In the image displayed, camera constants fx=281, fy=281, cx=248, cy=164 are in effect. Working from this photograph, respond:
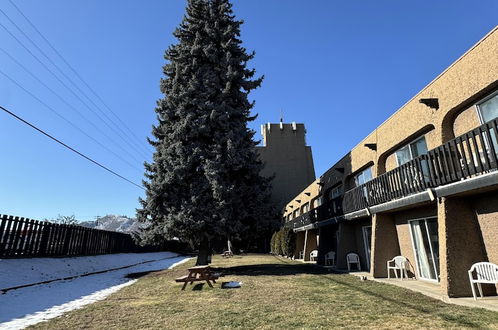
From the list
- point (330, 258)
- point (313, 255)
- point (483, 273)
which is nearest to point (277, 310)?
point (483, 273)

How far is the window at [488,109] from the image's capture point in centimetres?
716

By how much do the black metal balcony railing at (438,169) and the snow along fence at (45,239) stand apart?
15.1m

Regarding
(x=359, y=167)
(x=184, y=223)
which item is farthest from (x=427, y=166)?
(x=184, y=223)

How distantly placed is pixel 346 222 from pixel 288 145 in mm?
30884

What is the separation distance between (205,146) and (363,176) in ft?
28.4

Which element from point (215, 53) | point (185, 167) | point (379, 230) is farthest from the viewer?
point (215, 53)

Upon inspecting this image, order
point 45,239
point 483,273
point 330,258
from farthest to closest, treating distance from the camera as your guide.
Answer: point 330,258
point 45,239
point 483,273

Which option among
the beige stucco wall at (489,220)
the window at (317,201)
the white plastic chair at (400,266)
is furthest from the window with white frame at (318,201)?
the beige stucco wall at (489,220)

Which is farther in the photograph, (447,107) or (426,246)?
(426,246)

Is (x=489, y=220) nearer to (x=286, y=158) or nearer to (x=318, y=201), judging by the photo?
(x=318, y=201)

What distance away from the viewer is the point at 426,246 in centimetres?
1005

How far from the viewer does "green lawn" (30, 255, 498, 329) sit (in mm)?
5352

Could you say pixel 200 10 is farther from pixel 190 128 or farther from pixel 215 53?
pixel 190 128

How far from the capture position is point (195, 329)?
5.23 metres
